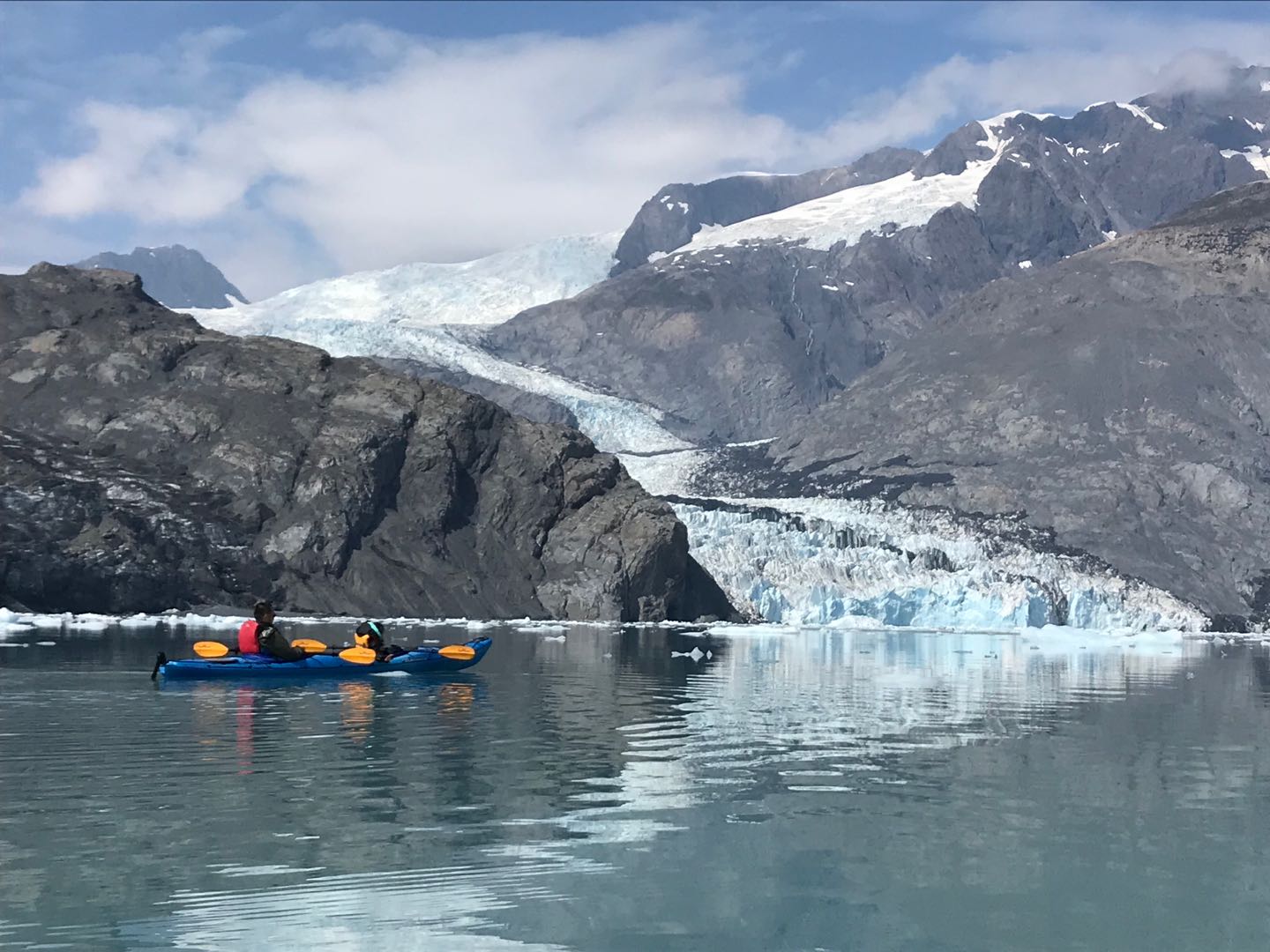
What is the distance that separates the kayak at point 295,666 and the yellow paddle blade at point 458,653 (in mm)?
80

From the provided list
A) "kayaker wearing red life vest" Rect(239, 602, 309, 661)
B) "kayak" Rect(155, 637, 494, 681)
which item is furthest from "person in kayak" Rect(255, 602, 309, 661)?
"kayak" Rect(155, 637, 494, 681)

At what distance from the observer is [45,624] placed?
110 metres

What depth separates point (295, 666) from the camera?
61.7 metres

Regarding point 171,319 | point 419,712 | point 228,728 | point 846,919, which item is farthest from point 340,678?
point 171,319

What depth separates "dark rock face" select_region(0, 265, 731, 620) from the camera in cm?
13462

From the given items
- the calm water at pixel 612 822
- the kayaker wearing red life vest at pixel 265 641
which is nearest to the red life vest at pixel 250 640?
the kayaker wearing red life vest at pixel 265 641

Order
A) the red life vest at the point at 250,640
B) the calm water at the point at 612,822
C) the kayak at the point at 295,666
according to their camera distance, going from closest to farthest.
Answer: the calm water at the point at 612,822, the kayak at the point at 295,666, the red life vest at the point at 250,640

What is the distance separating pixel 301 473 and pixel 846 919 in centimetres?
13576

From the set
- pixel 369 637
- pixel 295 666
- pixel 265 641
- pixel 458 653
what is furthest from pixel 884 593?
pixel 265 641

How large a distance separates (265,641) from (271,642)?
0.81 feet

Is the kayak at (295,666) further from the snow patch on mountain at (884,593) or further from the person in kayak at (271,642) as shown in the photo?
the snow patch on mountain at (884,593)

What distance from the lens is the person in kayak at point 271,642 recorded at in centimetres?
6166

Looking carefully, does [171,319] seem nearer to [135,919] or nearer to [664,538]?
[664,538]

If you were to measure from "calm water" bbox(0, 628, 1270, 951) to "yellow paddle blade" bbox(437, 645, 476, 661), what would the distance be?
6.96 meters
